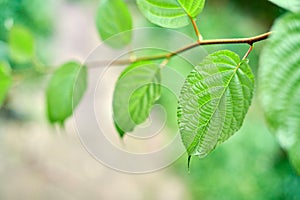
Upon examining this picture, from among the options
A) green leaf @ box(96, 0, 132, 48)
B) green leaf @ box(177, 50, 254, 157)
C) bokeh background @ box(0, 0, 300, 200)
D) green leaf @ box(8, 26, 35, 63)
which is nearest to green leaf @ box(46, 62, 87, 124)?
green leaf @ box(96, 0, 132, 48)

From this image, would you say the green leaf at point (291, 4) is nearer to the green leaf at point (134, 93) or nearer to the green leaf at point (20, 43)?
the green leaf at point (134, 93)

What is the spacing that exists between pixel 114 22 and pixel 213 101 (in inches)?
9.7

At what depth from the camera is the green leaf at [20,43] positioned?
67 centimetres

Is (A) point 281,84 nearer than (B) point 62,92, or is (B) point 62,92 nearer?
(A) point 281,84

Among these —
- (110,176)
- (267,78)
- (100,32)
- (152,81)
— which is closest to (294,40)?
(267,78)

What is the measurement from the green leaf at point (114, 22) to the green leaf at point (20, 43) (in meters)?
0.19

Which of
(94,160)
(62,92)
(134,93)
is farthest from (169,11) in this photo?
(94,160)

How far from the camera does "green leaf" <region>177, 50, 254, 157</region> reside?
29 cm

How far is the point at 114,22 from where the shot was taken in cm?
51

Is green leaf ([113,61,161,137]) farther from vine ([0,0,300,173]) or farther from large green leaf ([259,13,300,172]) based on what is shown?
large green leaf ([259,13,300,172])

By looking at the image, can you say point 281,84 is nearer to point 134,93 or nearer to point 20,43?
point 134,93

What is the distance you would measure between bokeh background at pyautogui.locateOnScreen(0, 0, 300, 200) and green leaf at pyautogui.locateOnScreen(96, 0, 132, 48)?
132cm

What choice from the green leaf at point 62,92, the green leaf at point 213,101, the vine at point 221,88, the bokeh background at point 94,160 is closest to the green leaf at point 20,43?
the green leaf at point 62,92

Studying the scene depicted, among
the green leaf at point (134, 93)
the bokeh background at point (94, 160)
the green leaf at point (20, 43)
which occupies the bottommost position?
the bokeh background at point (94, 160)
